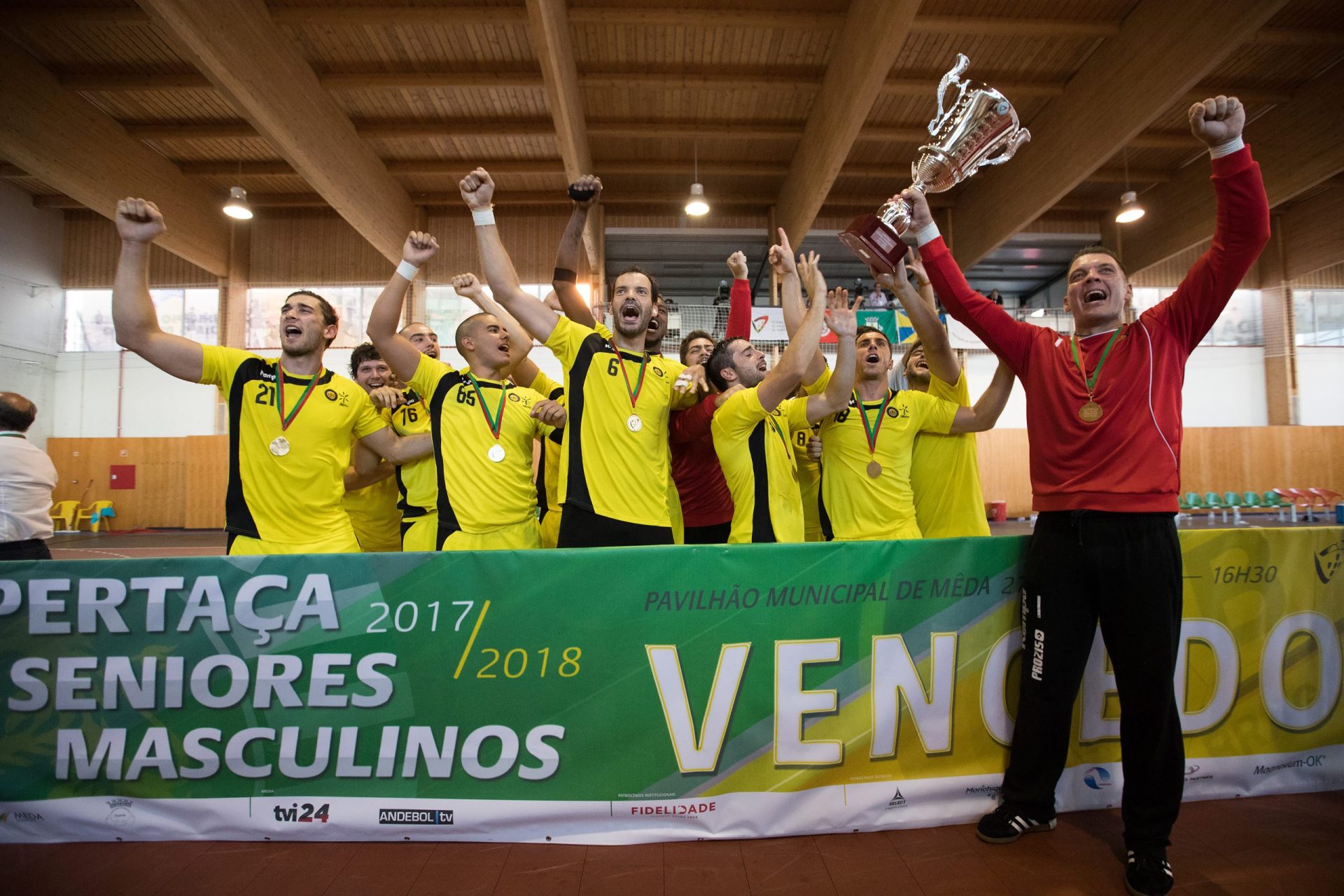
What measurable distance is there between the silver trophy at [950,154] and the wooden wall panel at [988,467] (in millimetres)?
15566

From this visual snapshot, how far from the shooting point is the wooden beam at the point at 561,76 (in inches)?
330

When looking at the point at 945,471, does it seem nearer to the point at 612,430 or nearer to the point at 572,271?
the point at 612,430

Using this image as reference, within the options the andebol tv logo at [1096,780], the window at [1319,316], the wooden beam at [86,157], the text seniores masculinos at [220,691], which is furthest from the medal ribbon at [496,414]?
the window at [1319,316]

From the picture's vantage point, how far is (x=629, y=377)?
3.54 m

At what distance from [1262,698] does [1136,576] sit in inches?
47.4

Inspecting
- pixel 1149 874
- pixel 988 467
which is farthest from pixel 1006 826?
pixel 988 467

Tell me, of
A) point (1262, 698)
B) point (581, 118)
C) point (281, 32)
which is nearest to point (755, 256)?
point (581, 118)

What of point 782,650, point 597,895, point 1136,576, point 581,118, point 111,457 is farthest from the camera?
point 111,457

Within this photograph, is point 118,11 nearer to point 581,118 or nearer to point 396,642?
point 581,118

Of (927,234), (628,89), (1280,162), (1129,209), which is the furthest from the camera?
(1129,209)

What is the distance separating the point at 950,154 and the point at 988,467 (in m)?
16.8

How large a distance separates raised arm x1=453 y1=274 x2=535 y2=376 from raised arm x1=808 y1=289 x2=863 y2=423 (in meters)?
1.81

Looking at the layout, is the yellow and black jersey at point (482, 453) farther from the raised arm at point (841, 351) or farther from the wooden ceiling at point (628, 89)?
the wooden ceiling at point (628, 89)

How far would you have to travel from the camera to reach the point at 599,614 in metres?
2.67
